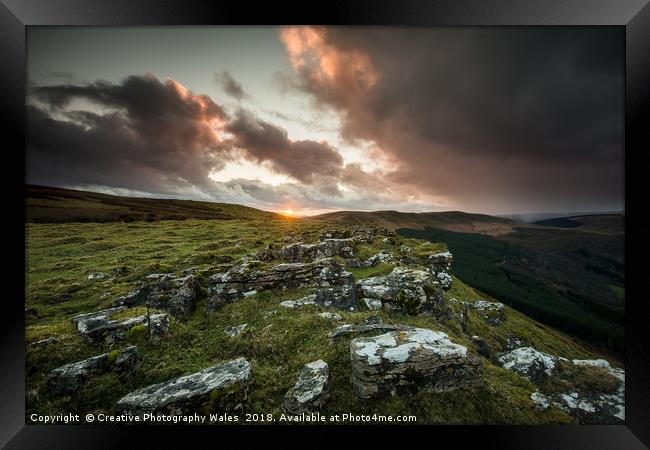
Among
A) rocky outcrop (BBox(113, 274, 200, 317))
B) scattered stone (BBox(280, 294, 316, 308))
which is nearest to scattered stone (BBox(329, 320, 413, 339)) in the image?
scattered stone (BBox(280, 294, 316, 308))

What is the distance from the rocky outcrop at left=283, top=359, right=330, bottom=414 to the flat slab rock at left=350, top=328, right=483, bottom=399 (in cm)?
57

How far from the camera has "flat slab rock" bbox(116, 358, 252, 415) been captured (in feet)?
12.6

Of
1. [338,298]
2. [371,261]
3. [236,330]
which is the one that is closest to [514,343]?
[371,261]

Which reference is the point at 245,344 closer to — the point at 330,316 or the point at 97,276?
the point at 330,316

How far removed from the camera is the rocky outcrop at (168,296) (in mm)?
6086

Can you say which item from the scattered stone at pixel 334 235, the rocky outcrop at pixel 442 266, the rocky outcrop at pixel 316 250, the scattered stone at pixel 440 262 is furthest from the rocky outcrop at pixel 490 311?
the scattered stone at pixel 334 235

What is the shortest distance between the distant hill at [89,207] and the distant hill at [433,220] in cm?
321

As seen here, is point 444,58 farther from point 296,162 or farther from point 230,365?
point 230,365

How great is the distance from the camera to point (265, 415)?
4.07m

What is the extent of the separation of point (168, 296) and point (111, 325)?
4.76ft

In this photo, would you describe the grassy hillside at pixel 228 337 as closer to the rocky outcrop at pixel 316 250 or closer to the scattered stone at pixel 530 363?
the scattered stone at pixel 530 363

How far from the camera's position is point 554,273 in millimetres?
6688

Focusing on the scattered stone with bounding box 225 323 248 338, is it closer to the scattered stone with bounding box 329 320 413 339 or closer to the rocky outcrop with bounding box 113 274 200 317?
the rocky outcrop with bounding box 113 274 200 317
